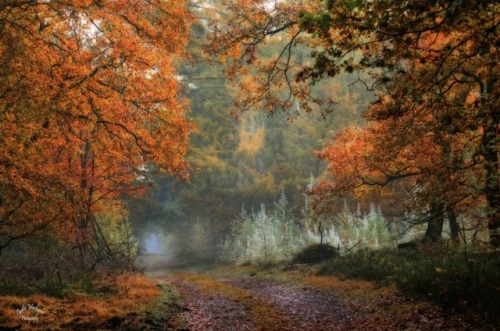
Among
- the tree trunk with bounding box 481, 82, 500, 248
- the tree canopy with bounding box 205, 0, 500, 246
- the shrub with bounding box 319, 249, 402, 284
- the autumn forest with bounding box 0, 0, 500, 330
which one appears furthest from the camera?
the shrub with bounding box 319, 249, 402, 284

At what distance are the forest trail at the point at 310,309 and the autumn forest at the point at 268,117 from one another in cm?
7

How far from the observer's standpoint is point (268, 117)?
38.8 feet

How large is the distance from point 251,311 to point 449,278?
4632mm

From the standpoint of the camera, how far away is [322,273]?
590 inches

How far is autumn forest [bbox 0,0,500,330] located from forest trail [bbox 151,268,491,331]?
0.07 m

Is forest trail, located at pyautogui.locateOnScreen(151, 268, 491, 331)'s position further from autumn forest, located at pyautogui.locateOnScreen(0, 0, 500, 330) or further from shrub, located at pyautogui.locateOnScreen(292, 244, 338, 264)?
shrub, located at pyautogui.locateOnScreen(292, 244, 338, 264)

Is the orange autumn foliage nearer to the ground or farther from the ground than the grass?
farther from the ground

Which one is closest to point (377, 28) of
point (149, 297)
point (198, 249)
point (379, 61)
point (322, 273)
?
point (379, 61)

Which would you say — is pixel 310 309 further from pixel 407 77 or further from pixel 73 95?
pixel 73 95

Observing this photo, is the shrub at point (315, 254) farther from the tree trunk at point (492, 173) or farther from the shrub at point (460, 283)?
the tree trunk at point (492, 173)

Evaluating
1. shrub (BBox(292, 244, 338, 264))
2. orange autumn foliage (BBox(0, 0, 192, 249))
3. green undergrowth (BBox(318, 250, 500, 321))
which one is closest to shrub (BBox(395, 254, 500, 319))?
green undergrowth (BBox(318, 250, 500, 321))

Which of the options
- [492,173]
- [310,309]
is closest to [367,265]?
[310,309]

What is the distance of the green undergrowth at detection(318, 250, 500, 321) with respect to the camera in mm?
7211

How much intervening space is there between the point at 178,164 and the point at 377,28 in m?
9.49
